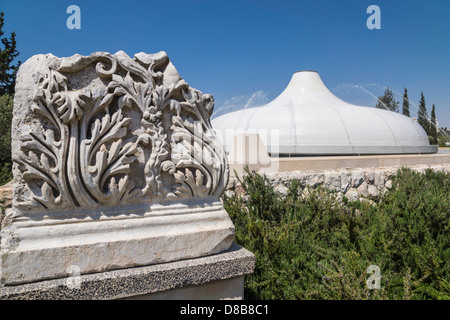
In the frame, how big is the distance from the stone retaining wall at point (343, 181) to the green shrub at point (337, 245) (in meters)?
0.23

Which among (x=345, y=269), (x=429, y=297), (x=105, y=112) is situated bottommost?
(x=429, y=297)

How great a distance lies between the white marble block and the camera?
1622 mm

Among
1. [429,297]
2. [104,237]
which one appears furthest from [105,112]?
[429,297]

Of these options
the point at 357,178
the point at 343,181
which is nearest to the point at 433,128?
the point at 357,178

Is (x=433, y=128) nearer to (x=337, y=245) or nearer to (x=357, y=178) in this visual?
(x=357, y=178)

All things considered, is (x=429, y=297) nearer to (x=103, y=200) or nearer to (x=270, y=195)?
(x=270, y=195)

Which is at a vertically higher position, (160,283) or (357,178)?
(357,178)

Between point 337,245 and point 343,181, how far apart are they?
2.14 metres

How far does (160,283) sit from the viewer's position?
5.71ft

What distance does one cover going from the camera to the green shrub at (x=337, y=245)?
238 cm

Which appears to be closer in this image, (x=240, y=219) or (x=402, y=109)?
(x=240, y=219)

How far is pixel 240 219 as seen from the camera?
371 centimetres

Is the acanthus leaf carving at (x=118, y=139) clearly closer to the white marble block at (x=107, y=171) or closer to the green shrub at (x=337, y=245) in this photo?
the white marble block at (x=107, y=171)

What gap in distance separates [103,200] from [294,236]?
2182 mm
